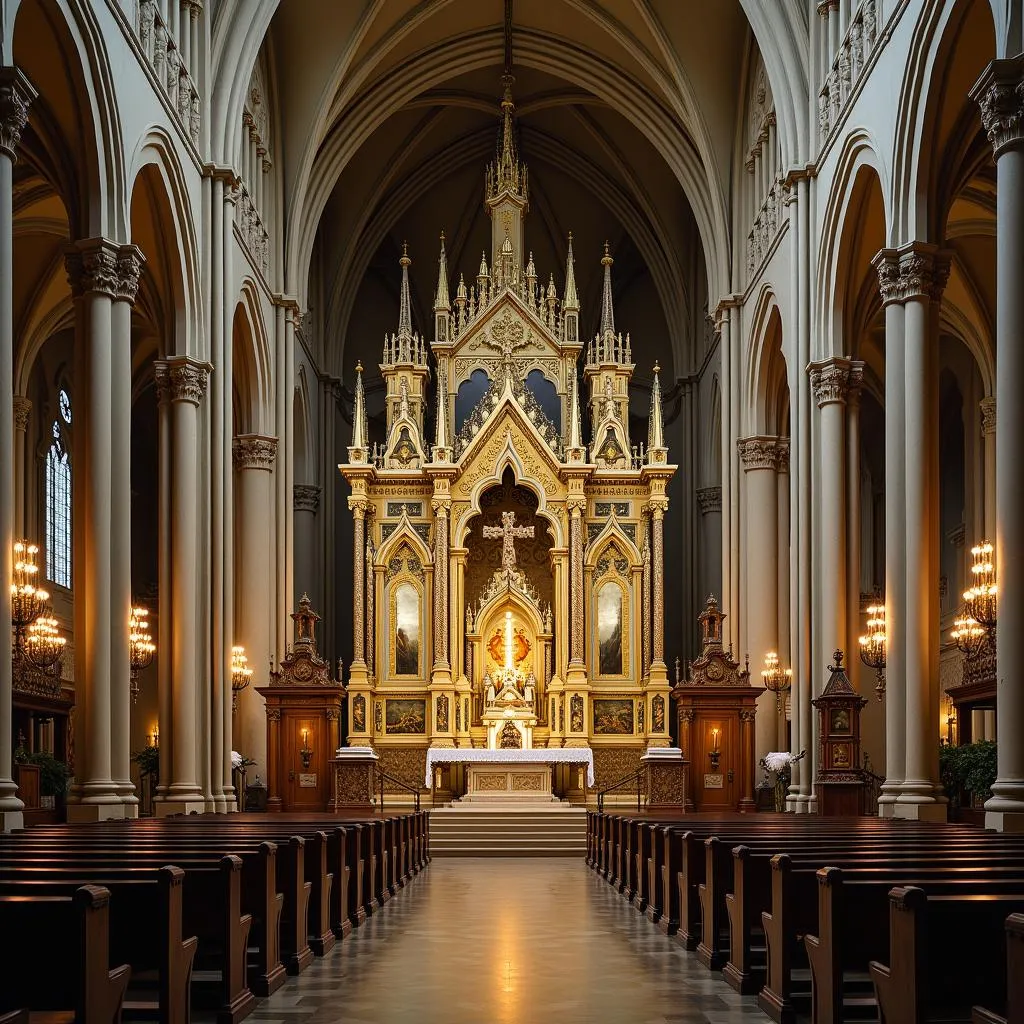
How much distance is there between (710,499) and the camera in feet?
114

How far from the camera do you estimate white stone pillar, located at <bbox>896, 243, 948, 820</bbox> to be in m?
16.7

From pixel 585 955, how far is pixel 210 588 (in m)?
12.5

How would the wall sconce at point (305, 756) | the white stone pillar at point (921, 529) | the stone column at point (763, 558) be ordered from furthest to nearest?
the stone column at point (763, 558) < the wall sconce at point (305, 756) < the white stone pillar at point (921, 529)

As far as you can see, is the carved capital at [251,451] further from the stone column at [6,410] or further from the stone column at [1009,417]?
the stone column at [1009,417]

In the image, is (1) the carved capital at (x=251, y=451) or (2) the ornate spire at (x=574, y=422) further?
(2) the ornate spire at (x=574, y=422)

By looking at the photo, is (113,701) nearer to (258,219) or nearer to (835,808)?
(835,808)

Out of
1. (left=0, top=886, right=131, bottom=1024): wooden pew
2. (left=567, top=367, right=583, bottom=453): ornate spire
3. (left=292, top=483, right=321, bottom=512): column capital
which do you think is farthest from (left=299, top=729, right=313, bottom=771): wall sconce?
(left=0, top=886, right=131, bottom=1024): wooden pew

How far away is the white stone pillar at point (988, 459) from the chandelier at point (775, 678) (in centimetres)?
442

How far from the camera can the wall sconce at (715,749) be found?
27.1 metres

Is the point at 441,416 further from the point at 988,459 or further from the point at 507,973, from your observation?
the point at 507,973

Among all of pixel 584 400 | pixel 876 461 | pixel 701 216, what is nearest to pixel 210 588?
pixel 701 216

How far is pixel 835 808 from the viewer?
66.2 feet

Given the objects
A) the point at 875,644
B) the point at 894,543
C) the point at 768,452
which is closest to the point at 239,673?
the point at 768,452

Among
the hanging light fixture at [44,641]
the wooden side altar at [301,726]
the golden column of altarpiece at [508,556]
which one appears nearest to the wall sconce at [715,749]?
the golden column of altarpiece at [508,556]
